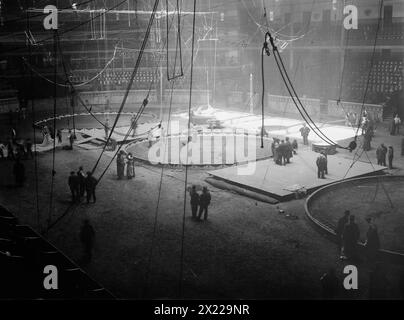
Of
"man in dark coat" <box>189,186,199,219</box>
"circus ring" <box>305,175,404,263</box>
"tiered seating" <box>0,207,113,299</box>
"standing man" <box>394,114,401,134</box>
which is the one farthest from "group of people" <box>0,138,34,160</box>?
"standing man" <box>394,114,401,134</box>

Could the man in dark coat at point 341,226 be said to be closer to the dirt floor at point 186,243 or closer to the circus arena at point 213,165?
the circus arena at point 213,165

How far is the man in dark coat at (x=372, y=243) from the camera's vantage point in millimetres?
12086

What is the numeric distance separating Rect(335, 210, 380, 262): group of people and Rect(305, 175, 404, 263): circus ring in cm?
26

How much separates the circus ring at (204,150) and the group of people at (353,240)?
9.74 metres

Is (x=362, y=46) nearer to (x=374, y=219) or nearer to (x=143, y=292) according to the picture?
(x=374, y=219)

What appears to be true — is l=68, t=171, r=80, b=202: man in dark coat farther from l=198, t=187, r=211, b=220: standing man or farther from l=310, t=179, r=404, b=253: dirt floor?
l=310, t=179, r=404, b=253: dirt floor

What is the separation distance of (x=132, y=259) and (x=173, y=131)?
18.1m

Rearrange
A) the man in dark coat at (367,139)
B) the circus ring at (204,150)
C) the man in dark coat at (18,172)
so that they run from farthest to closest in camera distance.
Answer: the man in dark coat at (367,139)
the circus ring at (204,150)
the man in dark coat at (18,172)

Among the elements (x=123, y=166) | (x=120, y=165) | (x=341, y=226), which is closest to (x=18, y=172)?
(x=120, y=165)

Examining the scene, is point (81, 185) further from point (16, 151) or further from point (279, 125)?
point (279, 125)

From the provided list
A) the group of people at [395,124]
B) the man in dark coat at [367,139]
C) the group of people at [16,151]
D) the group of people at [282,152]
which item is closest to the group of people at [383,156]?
the man in dark coat at [367,139]

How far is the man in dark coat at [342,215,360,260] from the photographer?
12438 millimetres

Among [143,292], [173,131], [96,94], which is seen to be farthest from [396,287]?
[96,94]

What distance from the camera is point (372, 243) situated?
1216 cm
